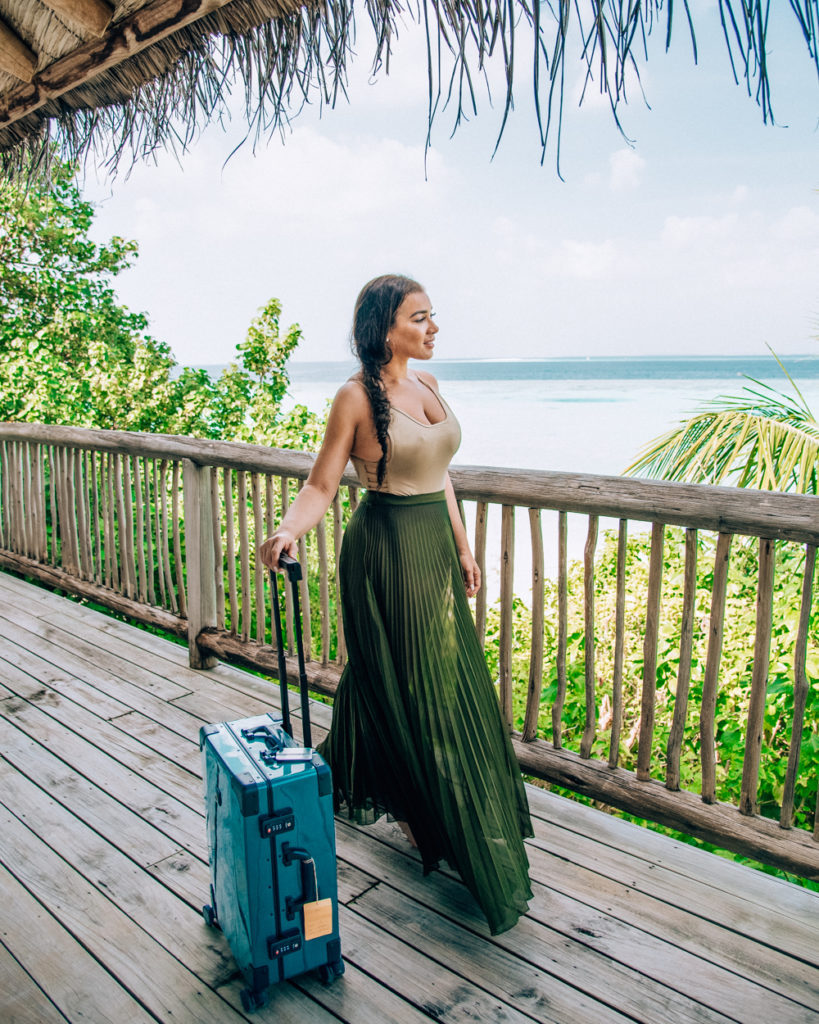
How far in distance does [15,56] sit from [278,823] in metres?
2.70

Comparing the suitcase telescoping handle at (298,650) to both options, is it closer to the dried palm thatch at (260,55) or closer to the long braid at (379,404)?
the long braid at (379,404)

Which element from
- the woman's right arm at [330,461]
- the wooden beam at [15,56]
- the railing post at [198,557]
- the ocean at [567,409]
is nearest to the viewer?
the woman's right arm at [330,461]

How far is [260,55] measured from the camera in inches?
96.7

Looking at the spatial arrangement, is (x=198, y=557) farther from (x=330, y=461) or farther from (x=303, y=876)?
(x=303, y=876)

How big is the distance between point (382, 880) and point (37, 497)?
3.87 metres

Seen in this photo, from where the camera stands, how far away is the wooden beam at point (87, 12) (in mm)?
2098

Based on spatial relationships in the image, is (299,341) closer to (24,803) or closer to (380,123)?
(24,803)

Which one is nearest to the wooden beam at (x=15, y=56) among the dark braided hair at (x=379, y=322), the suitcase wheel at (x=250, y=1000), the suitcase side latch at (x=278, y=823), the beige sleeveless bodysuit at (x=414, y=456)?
the dark braided hair at (x=379, y=322)

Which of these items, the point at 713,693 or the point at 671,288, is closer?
the point at 713,693

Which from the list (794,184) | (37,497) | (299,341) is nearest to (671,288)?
(794,184)

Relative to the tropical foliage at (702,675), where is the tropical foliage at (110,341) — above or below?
above

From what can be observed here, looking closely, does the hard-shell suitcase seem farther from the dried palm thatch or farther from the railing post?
the railing post

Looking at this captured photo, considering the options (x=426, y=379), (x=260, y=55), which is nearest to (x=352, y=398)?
(x=426, y=379)

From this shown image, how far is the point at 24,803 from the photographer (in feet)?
7.54
